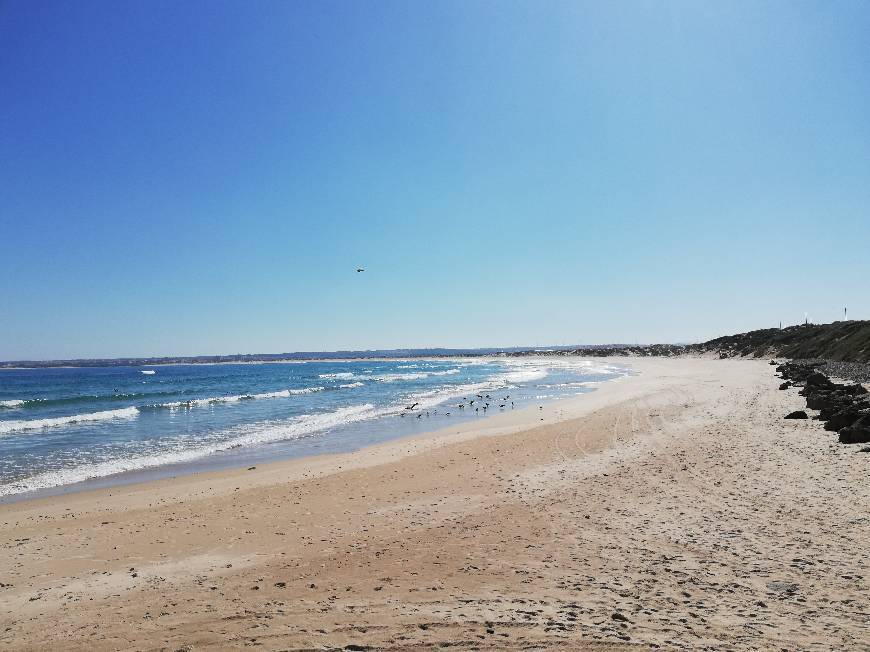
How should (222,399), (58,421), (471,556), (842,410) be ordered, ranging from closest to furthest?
(471,556), (842,410), (58,421), (222,399)

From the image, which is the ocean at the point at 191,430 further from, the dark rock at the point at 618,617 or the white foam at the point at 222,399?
the dark rock at the point at 618,617

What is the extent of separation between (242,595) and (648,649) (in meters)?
4.41

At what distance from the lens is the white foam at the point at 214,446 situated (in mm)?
13633

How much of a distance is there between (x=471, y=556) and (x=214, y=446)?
14785 millimetres

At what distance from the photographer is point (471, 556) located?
6.85 meters

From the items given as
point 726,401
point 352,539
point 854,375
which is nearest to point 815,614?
point 352,539


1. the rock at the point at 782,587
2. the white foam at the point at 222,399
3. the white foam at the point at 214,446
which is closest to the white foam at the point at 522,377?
the white foam at the point at 222,399

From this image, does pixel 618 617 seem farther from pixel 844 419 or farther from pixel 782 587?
pixel 844 419

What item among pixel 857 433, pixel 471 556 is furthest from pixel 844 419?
pixel 471 556

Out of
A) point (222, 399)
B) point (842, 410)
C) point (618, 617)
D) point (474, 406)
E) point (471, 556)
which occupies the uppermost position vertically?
point (842, 410)

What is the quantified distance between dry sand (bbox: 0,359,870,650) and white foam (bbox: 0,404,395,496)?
2.51 metres

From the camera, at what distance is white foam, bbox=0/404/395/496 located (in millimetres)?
13633

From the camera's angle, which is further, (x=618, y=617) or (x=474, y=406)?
(x=474, y=406)

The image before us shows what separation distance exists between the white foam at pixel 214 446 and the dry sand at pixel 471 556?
2.51 metres
